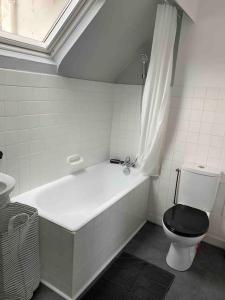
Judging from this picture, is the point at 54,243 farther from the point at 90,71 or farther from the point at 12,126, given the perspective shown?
the point at 90,71

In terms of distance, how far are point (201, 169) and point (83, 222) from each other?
122 cm

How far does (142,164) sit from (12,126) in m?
1.29

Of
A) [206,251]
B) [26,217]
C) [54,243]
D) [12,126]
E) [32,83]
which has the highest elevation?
[32,83]

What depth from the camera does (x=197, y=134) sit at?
2230mm

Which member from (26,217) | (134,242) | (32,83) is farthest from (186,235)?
(32,83)

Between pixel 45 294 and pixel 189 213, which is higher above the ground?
pixel 189 213

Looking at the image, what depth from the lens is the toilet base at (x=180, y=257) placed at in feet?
6.32

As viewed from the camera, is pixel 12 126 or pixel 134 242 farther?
pixel 134 242

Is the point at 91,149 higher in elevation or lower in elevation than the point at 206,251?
higher

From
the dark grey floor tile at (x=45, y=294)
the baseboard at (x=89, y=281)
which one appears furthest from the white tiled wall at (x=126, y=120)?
the dark grey floor tile at (x=45, y=294)

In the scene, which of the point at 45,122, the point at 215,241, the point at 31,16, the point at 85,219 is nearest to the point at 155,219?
the point at 215,241

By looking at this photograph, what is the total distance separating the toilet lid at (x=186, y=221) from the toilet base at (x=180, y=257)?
0.20 metres

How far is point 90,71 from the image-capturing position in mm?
2223

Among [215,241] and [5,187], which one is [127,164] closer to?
[215,241]
